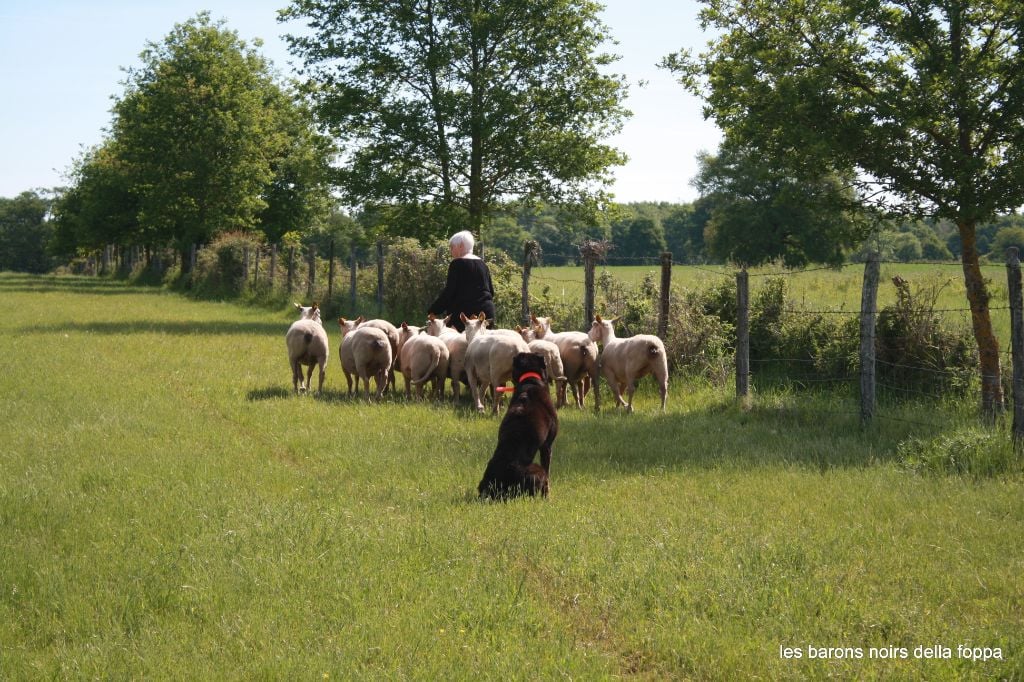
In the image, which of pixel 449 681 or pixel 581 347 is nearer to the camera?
pixel 449 681

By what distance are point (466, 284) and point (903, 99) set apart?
6.46 m

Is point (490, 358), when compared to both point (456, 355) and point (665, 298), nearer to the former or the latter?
point (456, 355)

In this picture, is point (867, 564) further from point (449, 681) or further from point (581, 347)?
point (581, 347)

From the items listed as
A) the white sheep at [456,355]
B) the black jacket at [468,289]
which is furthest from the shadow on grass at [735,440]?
the black jacket at [468,289]

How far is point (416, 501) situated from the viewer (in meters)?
7.61

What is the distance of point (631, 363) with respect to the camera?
502 inches

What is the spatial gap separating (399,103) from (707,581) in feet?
76.5

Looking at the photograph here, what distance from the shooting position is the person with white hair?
1423 centimetres

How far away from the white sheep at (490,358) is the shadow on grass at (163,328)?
11.4 metres

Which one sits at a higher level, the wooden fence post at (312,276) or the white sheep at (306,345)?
the wooden fence post at (312,276)

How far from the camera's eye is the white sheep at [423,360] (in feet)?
43.4

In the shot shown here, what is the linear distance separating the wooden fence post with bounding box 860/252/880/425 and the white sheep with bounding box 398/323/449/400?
5.55 m

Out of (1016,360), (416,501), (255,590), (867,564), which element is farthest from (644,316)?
(255,590)

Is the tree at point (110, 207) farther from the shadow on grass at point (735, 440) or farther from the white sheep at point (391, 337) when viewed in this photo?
the shadow on grass at point (735, 440)
